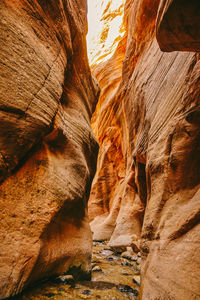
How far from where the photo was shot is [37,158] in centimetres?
348

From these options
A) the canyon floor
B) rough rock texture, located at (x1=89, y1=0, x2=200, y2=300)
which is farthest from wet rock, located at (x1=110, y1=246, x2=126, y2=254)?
the canyon floor

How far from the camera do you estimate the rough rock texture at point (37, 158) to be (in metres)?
2.71

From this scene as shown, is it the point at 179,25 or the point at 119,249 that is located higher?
the point at 179,25

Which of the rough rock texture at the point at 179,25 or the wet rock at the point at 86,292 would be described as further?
the wet rock at the point at 86,292

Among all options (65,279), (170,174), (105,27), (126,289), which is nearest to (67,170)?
(65,279)

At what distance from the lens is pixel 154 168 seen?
4168 millimetres

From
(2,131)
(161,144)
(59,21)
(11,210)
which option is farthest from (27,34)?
(161,144)

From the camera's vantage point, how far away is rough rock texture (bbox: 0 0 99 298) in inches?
107

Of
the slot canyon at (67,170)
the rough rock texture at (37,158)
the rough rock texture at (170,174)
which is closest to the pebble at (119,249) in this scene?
the rough rock texture at (170,174)

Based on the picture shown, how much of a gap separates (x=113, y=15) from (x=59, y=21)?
32475mm

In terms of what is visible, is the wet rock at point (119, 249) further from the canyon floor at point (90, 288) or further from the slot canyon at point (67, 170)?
the canyon floor at point (90, 288)

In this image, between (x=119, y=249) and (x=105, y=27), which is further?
(x=105, y=27)

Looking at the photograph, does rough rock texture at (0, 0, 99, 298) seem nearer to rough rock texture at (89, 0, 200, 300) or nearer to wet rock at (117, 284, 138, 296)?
wet rock at (117, 284, 138, 296)

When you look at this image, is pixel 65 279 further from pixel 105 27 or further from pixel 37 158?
pixel 105 27
